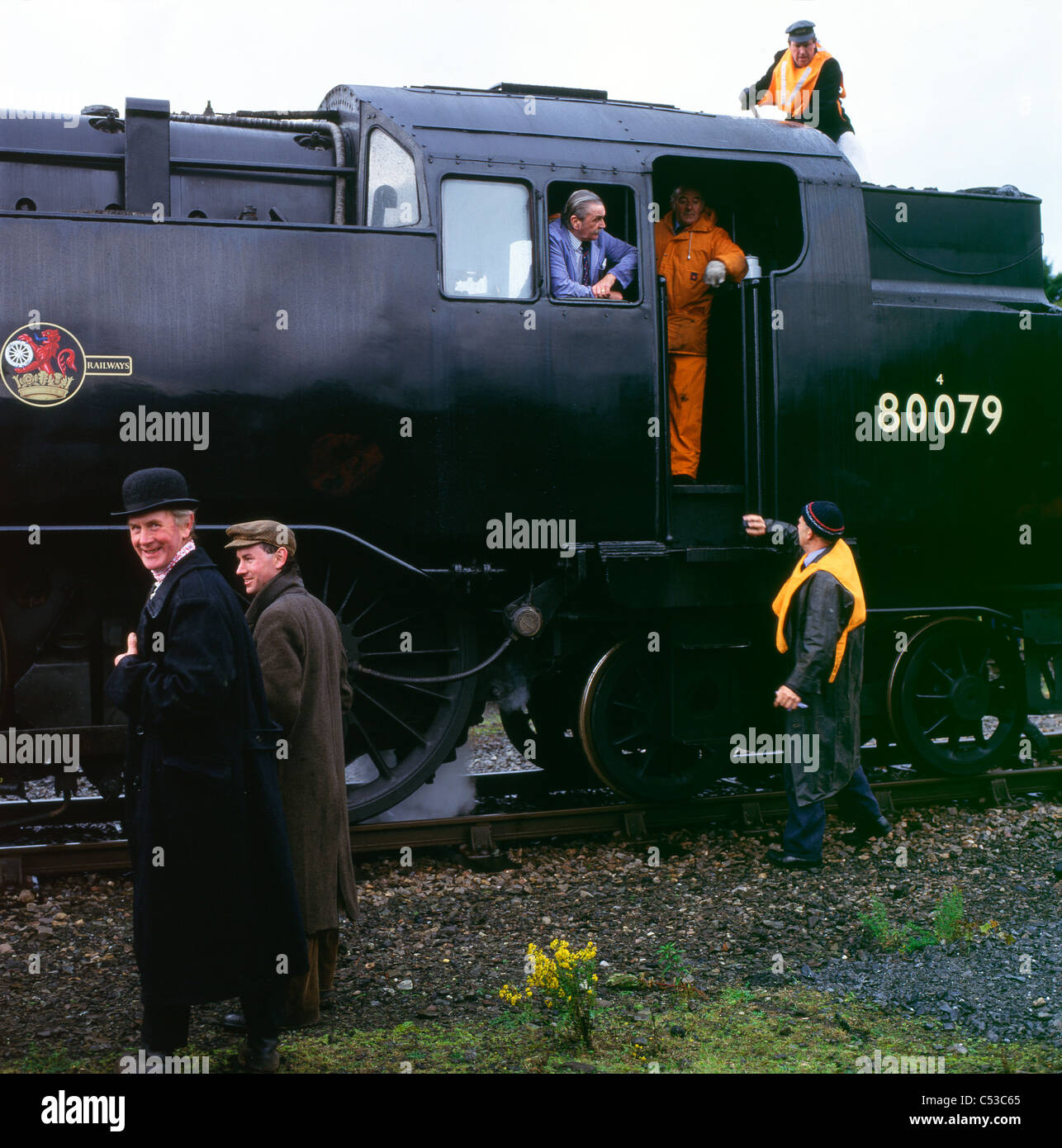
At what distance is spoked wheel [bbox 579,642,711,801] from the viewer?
673 centimetres

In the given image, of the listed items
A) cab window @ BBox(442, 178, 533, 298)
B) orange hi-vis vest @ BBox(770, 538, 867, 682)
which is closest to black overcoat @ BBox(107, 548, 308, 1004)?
cab window @ BBox(442, 178, 533, 298)

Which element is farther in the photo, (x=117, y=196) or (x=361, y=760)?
(x=361, y=760)

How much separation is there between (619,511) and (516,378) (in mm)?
886

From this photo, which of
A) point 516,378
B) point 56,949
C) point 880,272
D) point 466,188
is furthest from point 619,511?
point 56,949

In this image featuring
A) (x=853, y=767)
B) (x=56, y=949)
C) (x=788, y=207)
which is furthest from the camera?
(x=788, y=207)

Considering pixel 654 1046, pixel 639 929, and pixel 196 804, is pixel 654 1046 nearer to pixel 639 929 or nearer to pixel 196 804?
pixel 639 929

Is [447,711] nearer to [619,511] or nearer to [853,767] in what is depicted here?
[619,511]

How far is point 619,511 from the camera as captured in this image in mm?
6387

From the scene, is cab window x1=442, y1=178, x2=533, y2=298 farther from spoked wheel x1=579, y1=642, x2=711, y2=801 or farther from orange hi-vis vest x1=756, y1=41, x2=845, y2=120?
orange hi-vis vest x1=756, y1=41, x2=845, y2=120

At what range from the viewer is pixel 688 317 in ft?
22.8

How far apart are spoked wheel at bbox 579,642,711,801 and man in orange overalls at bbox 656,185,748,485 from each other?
43.0 inches

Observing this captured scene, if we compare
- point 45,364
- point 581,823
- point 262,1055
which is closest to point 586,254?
point 45,364

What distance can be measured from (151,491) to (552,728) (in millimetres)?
4214

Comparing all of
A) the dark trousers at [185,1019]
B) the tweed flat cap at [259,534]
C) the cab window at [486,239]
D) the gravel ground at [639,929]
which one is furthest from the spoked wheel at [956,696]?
the dark trousers at [185,1019]
